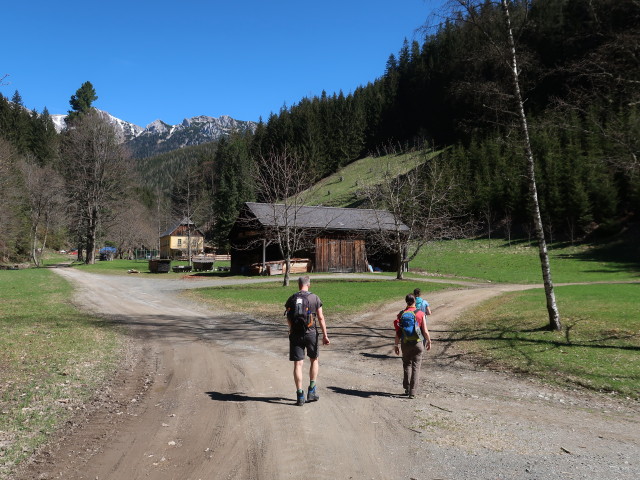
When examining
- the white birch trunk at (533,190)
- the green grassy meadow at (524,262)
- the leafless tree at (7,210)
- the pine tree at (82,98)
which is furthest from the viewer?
the pine tree at (82,98)

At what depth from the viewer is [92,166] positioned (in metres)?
45.7

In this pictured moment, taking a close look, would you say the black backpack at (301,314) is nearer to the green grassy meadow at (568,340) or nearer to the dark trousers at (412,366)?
the dark trousers at (412,366)

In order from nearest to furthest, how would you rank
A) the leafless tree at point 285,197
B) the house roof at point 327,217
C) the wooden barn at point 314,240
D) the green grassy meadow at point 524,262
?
the leafless tree at point 285,197 → the green grassy meadow at point 524,262 → the house roof at point 327,217 → the wooden barn at point 314,240

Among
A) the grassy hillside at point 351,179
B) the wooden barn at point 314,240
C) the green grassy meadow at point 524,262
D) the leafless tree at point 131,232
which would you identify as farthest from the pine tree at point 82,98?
the green grassy meadow at point 524,262

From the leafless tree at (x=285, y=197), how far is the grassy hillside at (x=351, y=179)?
31458 millimetres

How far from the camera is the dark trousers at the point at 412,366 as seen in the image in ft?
22.9

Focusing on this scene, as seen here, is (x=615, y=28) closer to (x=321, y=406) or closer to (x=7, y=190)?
(x=321, y=406)

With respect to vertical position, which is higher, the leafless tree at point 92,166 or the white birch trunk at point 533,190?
the leafless tree at point 92,166

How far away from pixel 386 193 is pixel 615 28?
67.3ft

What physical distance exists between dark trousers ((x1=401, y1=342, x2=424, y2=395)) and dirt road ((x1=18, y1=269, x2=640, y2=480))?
269 millimetres

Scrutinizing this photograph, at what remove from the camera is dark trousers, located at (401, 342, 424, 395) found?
698 cm

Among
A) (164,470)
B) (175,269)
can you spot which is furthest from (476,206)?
(164,470)

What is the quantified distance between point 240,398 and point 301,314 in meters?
1.66

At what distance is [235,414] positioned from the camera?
595 cm
